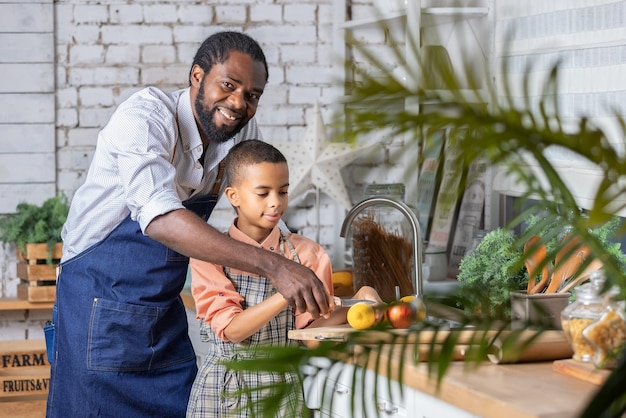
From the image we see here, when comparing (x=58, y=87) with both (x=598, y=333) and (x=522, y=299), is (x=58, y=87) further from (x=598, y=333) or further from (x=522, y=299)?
(x=598, y=333)

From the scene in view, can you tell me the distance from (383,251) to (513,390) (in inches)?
61.6

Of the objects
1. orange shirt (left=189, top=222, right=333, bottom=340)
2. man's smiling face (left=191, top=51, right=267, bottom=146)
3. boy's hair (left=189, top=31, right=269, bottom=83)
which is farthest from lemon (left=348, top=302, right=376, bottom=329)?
boy's hair (left=189, top=31, right=269, bottom=83)

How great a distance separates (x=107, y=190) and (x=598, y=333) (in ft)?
4.20

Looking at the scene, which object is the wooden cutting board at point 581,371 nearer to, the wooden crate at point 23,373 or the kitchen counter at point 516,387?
the kitchen counter at point 516,387

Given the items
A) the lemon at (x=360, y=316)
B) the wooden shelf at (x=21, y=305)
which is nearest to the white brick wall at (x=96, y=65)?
the wooden shelf at (x=21, y=305)

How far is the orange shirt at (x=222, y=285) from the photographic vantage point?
2383 millimetres

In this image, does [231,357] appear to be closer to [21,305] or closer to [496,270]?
[496,270]

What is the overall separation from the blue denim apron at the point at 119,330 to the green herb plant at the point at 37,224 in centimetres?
106

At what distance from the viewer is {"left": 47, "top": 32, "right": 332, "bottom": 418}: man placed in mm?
2451

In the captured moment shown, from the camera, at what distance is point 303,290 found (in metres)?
2.03

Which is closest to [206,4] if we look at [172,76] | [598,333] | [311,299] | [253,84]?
[172,76]

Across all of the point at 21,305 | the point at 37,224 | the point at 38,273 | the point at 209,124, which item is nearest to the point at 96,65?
the point at 37,224

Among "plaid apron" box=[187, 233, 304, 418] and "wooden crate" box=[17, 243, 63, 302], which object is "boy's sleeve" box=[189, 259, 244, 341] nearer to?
"plaid apron" box=[187, 233, 304, 418]

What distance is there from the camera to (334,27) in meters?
4.02
